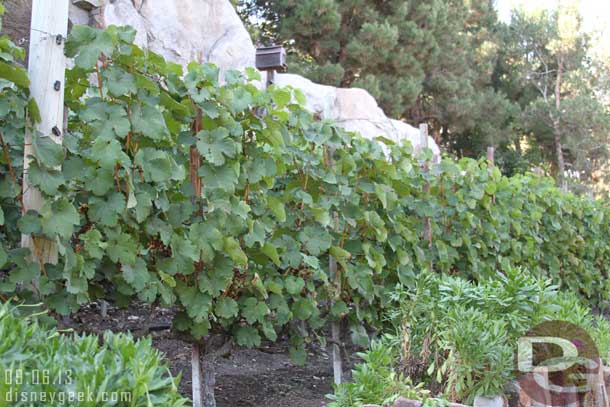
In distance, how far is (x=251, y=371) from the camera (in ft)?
12.0

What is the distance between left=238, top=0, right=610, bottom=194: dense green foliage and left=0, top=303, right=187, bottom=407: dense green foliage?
38.8 ft

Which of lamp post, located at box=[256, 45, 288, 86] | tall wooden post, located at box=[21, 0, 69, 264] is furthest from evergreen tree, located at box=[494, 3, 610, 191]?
tall wooden post, located at box=[21, 0, 69, 264]

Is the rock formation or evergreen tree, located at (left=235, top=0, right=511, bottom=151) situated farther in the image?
evergreen tree, located at (left=235, top=0, right=511, bottom=151)

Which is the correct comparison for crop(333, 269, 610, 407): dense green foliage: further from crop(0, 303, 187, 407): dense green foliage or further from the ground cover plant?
crop(0, 303, 187, 407): dense green foliage

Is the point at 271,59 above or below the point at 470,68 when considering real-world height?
below

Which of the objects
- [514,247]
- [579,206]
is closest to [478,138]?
[579,206]

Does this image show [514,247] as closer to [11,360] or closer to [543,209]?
[543,209]

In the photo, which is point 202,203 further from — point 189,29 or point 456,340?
point 189,29

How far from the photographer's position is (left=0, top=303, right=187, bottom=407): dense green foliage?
1.14m

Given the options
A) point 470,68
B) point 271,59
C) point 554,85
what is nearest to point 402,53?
point 470,68

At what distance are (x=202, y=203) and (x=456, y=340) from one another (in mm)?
1142

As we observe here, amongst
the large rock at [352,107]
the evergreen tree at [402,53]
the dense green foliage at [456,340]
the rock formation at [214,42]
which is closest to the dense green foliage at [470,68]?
the evergreen tree at [402,53]

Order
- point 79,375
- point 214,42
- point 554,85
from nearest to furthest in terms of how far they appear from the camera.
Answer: point 79,375, point 214,42, point 554,85

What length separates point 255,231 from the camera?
8.18ft
